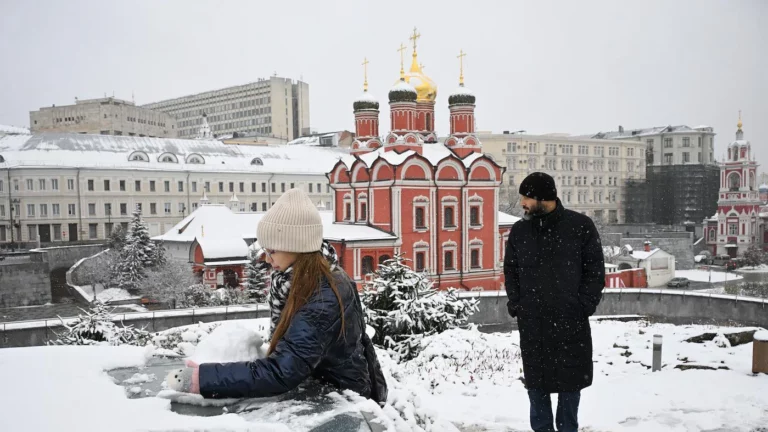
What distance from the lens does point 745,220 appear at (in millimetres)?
46781

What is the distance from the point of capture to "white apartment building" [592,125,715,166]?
6631cm

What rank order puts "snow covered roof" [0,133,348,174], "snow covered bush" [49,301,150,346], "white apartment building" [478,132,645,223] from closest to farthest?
"snow covered bush" [49,301,150,346] → "snow covered roof" [0,133,348,174] → "white apartment building" [478,132,645,223]

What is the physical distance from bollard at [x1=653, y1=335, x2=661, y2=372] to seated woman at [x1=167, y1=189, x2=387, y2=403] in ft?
19.5

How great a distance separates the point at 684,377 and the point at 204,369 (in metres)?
6.50

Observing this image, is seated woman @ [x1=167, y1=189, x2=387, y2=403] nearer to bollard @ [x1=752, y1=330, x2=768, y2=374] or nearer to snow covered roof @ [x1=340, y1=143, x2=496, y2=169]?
bollard @ [x1=752, y1=330, x2=768, y2=374]

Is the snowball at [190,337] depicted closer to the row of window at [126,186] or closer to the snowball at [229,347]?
the snowball at [229,347]

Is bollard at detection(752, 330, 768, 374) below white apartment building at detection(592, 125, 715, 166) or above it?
below

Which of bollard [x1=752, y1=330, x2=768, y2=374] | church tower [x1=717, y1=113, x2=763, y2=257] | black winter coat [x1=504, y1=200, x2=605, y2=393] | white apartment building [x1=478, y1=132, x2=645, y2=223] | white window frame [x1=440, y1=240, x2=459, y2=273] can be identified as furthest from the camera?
white apartment building [x1=478, y1=132, x2=645, y2=223]

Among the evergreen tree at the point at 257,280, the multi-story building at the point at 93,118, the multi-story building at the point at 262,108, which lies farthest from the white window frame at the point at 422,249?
the multi-story building at the point at 262,108

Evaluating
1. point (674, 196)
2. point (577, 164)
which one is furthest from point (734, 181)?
point (674, 196)

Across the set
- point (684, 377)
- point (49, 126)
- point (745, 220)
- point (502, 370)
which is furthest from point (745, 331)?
point (49, 126)

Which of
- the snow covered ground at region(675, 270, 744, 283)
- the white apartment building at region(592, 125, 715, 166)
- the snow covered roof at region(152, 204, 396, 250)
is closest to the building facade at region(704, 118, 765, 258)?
the snow covered ground at region(675, 270, 744, 283)

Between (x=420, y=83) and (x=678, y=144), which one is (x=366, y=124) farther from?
(x=678, y=144)

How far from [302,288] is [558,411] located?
2454mm
